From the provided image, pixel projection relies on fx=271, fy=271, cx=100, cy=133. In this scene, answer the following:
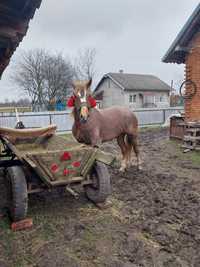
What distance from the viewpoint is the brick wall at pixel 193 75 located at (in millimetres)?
9273

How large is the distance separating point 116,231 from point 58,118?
12.1m

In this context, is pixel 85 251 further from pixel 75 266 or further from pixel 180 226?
pixel 180 226

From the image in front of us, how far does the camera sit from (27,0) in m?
3.16

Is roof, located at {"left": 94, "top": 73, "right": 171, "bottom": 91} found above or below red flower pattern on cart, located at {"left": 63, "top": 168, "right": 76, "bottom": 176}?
above

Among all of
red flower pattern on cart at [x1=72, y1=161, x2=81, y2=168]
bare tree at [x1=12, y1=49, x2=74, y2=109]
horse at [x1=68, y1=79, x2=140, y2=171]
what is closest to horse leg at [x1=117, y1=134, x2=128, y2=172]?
horse at [x1=68, y1=79, x2=140, y2=171]

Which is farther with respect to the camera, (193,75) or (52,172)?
(193,75)

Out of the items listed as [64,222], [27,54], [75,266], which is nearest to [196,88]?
[64,222]

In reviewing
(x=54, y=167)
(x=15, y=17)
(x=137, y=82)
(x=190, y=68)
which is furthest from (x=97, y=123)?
(x=137, y=82)

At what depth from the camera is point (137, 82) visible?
126 ft

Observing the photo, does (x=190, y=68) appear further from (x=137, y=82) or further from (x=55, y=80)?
(x=137, y=82)

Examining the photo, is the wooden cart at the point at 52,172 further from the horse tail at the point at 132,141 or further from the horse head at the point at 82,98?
the horse tail at the point at 132,141

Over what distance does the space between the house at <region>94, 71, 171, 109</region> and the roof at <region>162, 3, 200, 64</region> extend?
25116 mm

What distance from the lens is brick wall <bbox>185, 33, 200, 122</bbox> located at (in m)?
9.27

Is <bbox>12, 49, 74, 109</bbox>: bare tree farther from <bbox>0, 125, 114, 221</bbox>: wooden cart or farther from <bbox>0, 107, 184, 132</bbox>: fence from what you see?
<bbox>0, 125, 114, 221</bbox>: wooden cart
